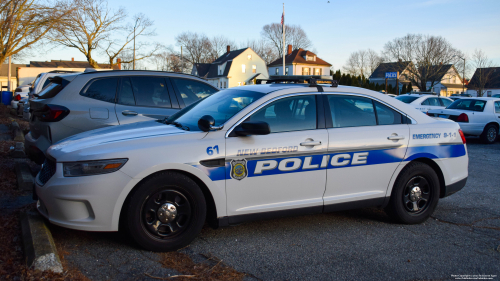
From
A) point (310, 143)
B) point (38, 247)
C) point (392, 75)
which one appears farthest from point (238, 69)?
point (38, 247)

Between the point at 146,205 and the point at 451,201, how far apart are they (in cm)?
452

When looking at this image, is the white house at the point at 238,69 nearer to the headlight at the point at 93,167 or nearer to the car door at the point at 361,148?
the car door at the point at 361,148

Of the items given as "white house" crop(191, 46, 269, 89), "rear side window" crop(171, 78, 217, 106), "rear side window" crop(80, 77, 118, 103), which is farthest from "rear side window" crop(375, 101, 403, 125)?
"white house" crop(191, 46, 269, 89)

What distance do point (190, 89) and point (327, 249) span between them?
3.75 m

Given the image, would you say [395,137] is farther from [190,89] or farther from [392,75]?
[392,75]

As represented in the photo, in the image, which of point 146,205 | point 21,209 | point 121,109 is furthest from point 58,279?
point 121,109

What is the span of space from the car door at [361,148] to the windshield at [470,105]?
11.0 meters

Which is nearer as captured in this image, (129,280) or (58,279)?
(58,279)

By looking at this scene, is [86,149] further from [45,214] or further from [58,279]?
[58,279]

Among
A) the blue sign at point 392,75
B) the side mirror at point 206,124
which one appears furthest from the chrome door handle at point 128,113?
the blue sign at point 392,75

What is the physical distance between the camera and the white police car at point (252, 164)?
3629 millimetres

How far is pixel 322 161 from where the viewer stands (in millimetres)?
4340

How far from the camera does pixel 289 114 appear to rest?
173 inches

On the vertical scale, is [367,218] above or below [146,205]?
below
